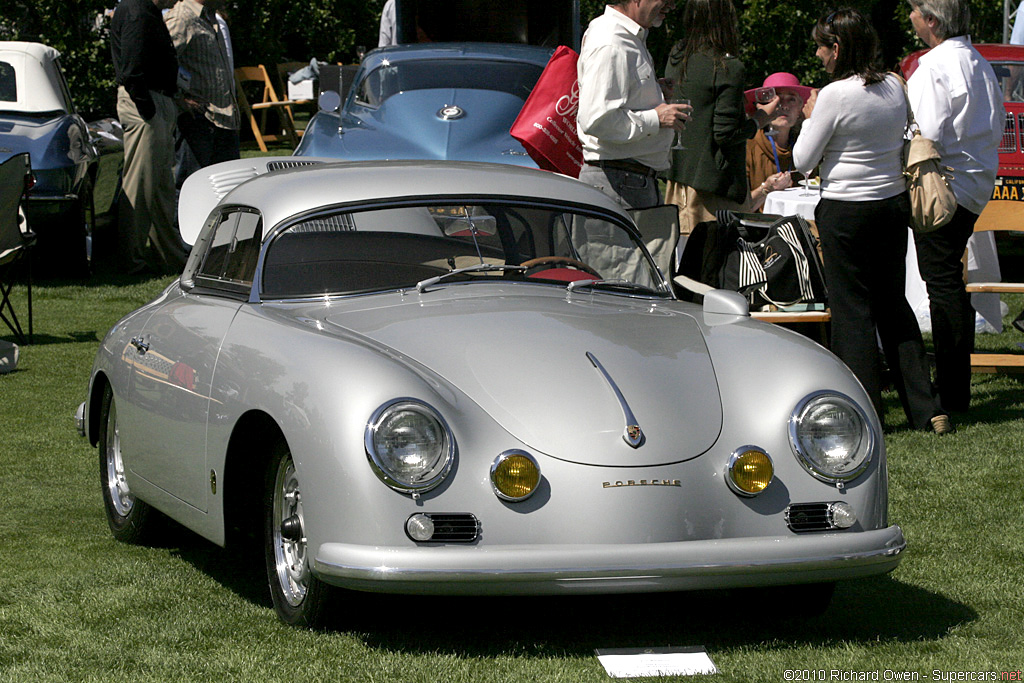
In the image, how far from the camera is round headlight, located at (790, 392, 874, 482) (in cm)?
389

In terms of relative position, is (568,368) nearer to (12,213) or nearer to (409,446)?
(409,446)

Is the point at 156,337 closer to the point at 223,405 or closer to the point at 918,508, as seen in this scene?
the point at 223,405

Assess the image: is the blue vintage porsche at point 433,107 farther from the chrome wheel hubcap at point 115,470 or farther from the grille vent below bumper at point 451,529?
the grille vent below bumper at point 451,529

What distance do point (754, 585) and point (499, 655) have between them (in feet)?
2.28

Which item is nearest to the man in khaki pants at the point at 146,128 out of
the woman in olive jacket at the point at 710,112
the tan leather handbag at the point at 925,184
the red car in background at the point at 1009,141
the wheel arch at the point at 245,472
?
the woman in olive jacket at the point at 710,112

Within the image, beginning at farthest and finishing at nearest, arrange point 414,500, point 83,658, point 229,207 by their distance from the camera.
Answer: point 229,207 → point 83,658 → point 414,500

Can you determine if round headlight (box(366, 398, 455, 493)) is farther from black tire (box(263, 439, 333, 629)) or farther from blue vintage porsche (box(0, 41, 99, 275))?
blue vintage porsche (box(0, 41, 99, 275))

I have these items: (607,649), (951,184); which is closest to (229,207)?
(607,649)

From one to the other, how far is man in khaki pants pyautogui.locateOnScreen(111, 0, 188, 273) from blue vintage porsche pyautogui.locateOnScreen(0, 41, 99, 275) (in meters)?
0.38

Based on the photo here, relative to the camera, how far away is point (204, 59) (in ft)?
40.9

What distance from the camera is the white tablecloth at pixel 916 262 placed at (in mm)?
8516

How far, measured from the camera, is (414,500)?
360cm

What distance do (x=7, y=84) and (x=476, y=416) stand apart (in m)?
9.64

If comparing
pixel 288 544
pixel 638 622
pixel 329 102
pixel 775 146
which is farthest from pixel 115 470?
pixel 329 102
